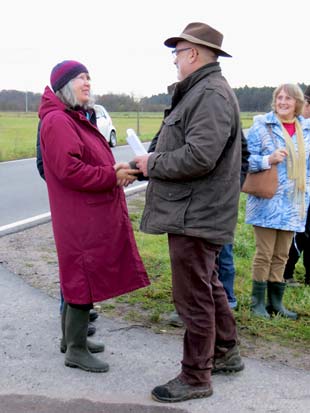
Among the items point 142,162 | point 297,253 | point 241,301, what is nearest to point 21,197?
point 297,253

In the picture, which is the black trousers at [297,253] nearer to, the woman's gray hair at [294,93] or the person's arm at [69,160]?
the woman's gray hair at [294,93]

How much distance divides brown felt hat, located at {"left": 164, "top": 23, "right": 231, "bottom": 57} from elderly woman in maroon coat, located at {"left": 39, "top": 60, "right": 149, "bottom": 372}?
729 millimetres

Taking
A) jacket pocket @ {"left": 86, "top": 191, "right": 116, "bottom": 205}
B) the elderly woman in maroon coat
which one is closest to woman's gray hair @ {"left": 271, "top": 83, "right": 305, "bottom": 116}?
the elderly woman in maroon coat

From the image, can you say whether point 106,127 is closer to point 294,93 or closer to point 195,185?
point 294,93

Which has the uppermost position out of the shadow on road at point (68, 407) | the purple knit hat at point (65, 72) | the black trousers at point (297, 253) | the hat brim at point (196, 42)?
the hat brim at point (196, 42)

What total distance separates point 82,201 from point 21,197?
8.34 metres

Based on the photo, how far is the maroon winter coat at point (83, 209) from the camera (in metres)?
3.88

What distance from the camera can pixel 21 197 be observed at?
1205 centimetres

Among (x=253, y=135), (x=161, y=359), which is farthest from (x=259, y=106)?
(x=161, y=359)

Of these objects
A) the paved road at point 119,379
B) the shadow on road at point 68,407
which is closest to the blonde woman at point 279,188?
the paved road at point 119,379

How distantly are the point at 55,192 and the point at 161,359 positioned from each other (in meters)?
1.33

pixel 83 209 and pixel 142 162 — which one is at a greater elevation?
pixel 142 162

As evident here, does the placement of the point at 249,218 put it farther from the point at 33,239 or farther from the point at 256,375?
the point at 33,239

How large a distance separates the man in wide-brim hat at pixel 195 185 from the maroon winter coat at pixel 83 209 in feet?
1.13
